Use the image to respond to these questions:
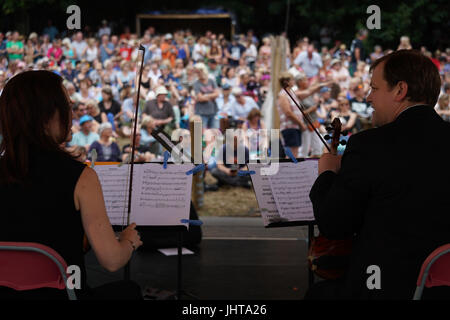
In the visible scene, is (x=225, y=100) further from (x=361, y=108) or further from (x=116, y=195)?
(x=116, y=195)

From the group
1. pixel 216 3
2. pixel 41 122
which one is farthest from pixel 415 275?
pixel 216 3

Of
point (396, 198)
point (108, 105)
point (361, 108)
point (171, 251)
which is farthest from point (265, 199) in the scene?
point (361, 108)

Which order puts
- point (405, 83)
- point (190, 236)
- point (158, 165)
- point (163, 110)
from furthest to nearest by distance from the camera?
point (163, 110)
point (190, 236)
point (158, 165)
point (405, 83)

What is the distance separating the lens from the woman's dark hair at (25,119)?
1997mm

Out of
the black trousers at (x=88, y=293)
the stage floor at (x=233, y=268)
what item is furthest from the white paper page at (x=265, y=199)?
the stage floor at (x=233, y=268)

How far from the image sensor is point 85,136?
29.3ft

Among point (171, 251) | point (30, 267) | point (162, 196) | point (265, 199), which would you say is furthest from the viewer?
point (171, 251)

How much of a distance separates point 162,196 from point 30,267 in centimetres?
126

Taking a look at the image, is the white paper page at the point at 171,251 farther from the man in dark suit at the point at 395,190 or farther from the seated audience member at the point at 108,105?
the seated audience member at the point at 108,105

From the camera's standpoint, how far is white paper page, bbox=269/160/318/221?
300 centimetres

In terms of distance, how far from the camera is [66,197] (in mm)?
2014

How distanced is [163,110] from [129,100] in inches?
72.1
